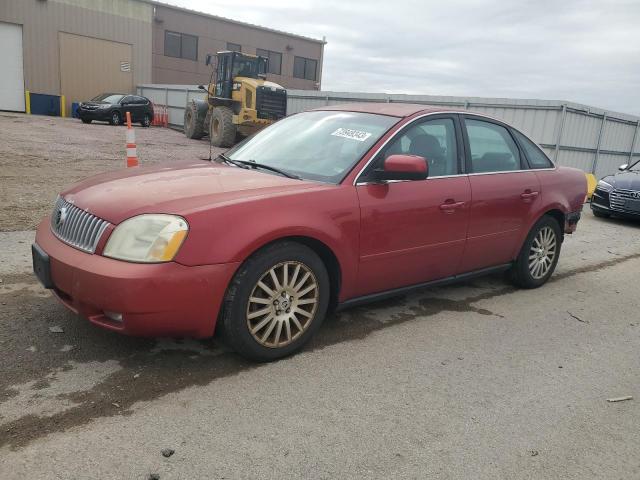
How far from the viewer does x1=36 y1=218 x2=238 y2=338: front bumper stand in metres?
2.78

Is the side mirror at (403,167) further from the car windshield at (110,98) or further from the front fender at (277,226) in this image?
the car windshield at (110,98)

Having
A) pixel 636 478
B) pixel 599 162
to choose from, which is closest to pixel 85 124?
pixel 599 162

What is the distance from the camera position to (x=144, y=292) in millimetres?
2771

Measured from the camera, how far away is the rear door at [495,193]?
4.43m

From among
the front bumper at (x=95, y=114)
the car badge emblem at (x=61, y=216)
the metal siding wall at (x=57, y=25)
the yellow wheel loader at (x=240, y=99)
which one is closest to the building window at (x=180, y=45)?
the metal siding wall at (x=57, y=25)

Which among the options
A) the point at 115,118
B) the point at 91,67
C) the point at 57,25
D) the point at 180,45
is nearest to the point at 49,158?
the point at 115,118

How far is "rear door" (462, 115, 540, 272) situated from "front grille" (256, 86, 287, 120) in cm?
1395

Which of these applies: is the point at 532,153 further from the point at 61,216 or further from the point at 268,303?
the point at 61,216

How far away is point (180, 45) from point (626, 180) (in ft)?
109

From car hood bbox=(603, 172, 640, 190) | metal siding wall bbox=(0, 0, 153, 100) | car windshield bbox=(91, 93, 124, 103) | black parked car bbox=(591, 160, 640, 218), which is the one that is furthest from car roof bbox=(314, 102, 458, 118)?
metal siding wall bbox=(0, 0, 153, 100)

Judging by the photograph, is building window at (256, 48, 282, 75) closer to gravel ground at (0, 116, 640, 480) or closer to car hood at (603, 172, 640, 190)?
car hood at (603, 172, 640, 190)

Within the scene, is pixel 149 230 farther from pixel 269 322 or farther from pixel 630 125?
pixel 630 125

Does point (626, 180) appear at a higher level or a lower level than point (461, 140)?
lower

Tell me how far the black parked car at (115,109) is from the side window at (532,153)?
23043 mm
